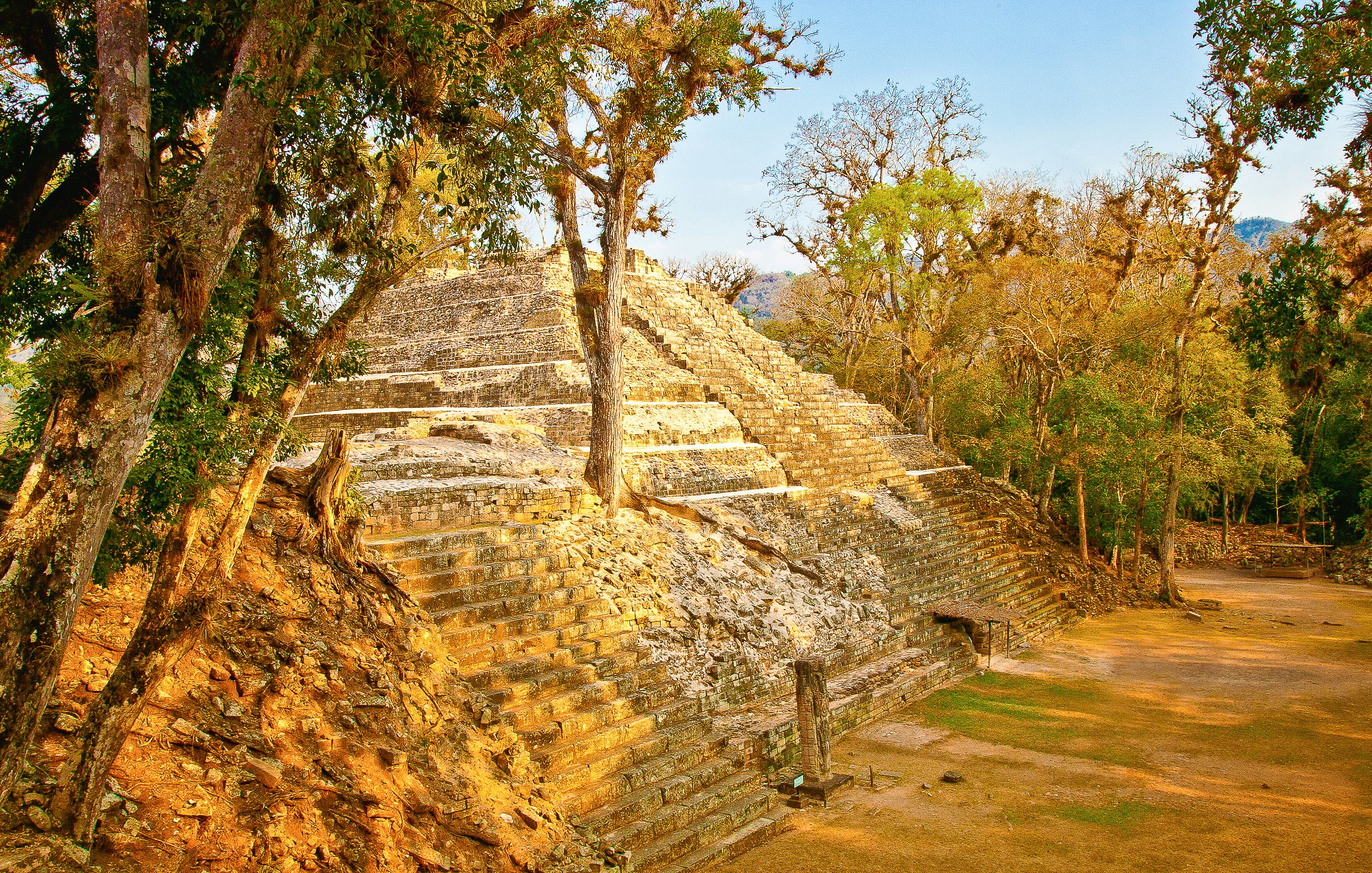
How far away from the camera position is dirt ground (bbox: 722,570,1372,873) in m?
6.32

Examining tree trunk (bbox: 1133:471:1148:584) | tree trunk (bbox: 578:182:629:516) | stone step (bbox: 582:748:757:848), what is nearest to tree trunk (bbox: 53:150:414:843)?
stone step (bbox: 582:748:757:848)

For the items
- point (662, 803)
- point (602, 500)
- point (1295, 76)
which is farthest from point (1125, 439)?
point (662, 803)

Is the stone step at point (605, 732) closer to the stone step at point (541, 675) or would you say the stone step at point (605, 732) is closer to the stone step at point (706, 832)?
the stone step at point (541, 675)

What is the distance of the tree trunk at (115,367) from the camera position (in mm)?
3412

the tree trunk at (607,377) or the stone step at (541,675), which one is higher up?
the tree trunk at (607,377)

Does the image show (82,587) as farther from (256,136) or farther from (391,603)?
(391,603)

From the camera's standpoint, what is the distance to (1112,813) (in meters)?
7.05

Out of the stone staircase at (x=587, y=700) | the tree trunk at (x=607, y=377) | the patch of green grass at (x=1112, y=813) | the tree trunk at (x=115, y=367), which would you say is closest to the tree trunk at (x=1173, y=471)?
the patch of green grass at (x=1112, y=813)

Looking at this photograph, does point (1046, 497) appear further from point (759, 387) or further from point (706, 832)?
point (706, 832)

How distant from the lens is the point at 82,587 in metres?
3.58

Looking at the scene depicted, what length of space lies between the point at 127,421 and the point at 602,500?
633 cm

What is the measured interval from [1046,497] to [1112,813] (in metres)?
13.4

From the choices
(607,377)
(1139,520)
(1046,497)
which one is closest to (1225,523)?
(1046,497)

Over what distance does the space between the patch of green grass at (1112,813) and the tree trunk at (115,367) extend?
6.99 m
